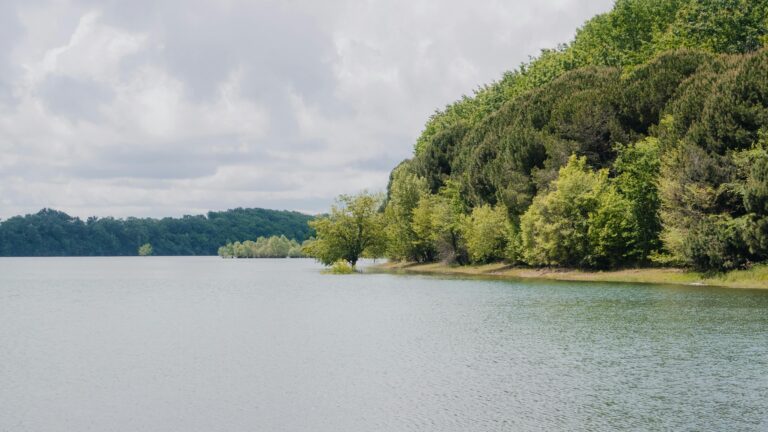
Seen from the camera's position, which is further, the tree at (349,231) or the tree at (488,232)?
the tree at (349,231)

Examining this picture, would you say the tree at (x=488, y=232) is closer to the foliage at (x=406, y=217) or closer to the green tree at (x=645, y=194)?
the foliage at (x=406, y=217)

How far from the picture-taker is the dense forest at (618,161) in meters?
67.1

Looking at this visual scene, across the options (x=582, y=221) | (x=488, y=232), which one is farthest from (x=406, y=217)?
(x=582, y=221)

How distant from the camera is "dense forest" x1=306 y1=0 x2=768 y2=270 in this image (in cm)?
6706

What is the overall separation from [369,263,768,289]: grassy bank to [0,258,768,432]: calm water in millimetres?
11511

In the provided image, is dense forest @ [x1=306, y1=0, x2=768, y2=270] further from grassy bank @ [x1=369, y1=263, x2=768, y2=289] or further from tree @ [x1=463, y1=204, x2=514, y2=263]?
grassy bank @ [x1=369, y1=263, x2=768, y2=289]

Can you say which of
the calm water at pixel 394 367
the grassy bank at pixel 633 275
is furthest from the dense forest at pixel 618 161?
the calm water at pixel 394 367

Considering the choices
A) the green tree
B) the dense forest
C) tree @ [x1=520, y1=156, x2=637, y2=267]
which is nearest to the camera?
the dense forest

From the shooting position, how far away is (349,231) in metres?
119

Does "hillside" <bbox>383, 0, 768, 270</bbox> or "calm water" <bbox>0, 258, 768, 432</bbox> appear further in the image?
"hillside" <bbox>383, 0, 768, 270</bbox>

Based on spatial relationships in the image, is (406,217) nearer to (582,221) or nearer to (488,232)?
(488,232)

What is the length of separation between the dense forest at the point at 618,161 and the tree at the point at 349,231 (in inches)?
24.1

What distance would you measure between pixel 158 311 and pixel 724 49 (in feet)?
253

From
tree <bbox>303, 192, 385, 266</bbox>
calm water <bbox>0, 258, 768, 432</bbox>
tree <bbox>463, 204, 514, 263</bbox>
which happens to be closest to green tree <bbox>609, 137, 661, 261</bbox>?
tree <bbox>463, 204, 514, 263</bbox>
